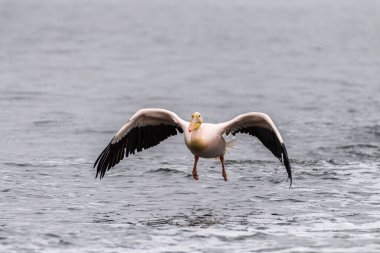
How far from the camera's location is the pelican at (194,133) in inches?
648

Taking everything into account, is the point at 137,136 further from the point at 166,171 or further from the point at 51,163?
the point at 51,163

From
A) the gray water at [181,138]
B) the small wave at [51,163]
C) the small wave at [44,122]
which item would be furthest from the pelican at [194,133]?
the small wave at [44,122]

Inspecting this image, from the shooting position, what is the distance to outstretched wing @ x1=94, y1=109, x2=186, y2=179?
57.0 feet

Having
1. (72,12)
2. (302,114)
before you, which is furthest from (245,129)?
(72,12)

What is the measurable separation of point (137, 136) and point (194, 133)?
158cm

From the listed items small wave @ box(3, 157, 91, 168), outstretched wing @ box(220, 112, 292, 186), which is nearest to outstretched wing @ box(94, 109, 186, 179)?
outstretched wing @ box(220, 112, 292, 186)

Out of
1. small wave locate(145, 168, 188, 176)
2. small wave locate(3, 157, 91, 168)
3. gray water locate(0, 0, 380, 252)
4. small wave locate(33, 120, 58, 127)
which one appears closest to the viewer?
gray water locate(0, 0, 380, 252)

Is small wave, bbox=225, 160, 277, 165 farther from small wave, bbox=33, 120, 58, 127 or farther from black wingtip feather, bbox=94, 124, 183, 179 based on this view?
small wave, bbox=33, 120, 58, 127

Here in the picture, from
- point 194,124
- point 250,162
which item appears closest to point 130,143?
point 194,124

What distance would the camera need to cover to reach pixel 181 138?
24.0m

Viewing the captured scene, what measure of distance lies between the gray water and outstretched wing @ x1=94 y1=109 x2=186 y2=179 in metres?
0.62

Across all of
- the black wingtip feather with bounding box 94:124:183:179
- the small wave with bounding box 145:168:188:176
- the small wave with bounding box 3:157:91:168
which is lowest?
the small wave with bounding box 3:157:91:168

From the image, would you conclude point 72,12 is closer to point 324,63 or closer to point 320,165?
point 324,63

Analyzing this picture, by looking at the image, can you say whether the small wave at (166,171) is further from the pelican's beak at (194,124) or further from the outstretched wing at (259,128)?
the pelican's beak at (194,124)
